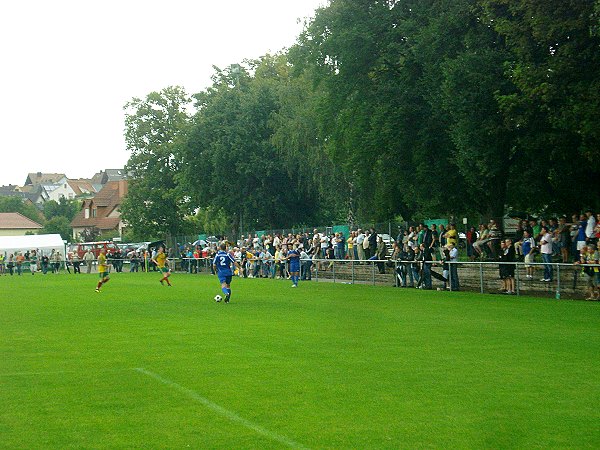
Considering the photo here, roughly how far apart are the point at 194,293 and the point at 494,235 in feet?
37.4

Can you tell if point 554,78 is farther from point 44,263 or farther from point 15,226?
point 15,226

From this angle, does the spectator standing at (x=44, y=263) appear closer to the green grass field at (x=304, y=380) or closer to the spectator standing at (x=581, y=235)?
the green grass field at (x=304, y=380)

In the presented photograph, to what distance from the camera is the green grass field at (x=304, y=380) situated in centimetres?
847

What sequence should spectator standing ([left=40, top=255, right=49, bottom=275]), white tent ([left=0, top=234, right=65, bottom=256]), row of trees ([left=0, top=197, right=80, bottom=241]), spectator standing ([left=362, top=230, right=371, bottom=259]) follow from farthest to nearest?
1. row of trees ([left=0, top=197, right=80, bottom=241])
2. white tent ([left=0, top=234, right=65, bottom=256])
3. spectator standing ([left=40, top=255, right=49, bottom=275])
4. spectator standing ([left=362, top=230, right=371, bottom=259])

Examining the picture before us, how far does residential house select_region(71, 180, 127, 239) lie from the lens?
13475cm

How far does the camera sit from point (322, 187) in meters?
61.8

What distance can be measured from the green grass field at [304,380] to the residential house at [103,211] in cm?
11415

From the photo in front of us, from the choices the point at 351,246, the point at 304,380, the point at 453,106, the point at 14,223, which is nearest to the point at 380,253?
the point at 351,246

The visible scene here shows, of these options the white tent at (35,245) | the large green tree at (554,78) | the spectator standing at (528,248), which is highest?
the large green tree at (554,78)

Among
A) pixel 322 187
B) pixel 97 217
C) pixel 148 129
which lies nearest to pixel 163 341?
pixel 322 187

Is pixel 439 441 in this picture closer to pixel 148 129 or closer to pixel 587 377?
pixel 587 377

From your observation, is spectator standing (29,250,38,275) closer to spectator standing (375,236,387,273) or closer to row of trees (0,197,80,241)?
spectator standing (375,236,387,273)

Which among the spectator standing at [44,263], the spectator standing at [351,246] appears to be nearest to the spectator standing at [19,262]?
the spectator standing at [44,263]

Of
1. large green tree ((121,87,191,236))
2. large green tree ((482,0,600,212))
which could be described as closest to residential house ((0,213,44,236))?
large green tree ((121,87,191,236))
